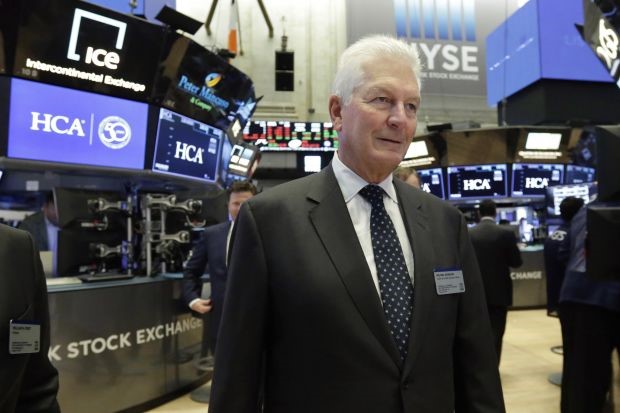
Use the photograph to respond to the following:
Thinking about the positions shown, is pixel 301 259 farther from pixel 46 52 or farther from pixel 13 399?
pixel 46 52

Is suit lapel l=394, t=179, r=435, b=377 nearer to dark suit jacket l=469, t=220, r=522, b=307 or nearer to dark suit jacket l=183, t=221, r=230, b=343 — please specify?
dark suit jacket l=183, t=221, r=230, b=343

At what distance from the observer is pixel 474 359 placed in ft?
4.51

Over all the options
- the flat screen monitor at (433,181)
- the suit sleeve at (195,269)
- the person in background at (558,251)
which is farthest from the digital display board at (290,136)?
the suit sleeve at (195,269)

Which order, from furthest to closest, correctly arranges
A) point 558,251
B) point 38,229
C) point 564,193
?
1. point 564,193
2. point 558,251
3. point 38,229

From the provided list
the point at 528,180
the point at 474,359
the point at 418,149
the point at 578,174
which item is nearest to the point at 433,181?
the point at 418,149

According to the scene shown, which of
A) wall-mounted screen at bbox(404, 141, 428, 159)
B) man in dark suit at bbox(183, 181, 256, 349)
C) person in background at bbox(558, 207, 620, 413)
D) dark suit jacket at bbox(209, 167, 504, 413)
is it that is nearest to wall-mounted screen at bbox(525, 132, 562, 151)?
wall-mounted screen at bbox(404, 141, 428, 159)

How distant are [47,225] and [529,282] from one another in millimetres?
7819

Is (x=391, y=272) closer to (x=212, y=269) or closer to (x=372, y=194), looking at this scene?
(x=372, y=194)

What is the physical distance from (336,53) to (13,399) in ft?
47.9

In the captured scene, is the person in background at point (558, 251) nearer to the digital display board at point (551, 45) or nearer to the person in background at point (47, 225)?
the person in background at point (47, 225)

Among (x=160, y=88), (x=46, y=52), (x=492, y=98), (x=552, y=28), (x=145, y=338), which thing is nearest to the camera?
(x=46, y=52)

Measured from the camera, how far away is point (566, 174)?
9812mm

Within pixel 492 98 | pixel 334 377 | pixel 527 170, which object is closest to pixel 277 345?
pixel 334 377

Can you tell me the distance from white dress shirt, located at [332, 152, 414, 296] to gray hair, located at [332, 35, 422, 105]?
210 millimetres
